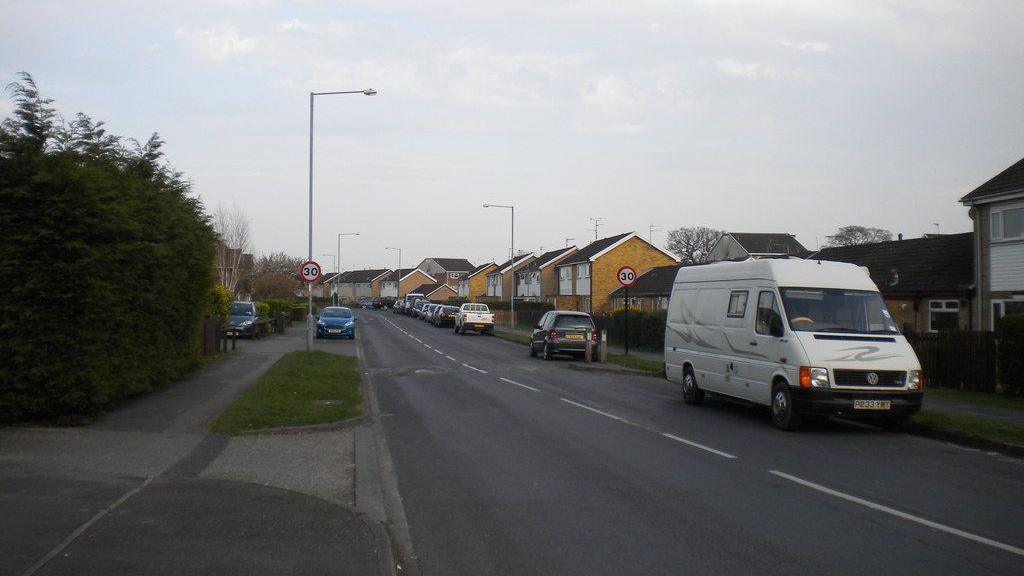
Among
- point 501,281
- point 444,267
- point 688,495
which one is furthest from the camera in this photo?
point 444,267

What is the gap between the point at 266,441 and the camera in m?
10.7

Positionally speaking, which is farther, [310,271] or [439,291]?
[439,291]

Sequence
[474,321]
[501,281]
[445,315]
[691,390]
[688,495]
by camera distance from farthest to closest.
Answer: [501,281] → [445,315] → [474,321] → [691,390] → [688,495]

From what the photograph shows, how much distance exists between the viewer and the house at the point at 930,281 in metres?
28.4

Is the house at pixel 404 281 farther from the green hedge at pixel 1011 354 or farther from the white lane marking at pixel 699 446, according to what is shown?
the white lane marking at pixel 699 446

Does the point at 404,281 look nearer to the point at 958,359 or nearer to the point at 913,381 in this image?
the point at 958,359

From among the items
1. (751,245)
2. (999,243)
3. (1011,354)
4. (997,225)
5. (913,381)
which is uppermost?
(751,245)

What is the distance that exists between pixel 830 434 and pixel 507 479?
580cm

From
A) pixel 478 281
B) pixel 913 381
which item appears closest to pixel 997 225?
pixel 913 381

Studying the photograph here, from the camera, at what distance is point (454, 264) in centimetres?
17312

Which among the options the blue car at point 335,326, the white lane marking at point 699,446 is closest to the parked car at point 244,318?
the blue car at point 335,326

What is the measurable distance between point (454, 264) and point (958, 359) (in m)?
156

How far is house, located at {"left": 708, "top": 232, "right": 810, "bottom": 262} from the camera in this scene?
78.9 metres

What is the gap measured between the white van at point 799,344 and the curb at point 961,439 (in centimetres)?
35
